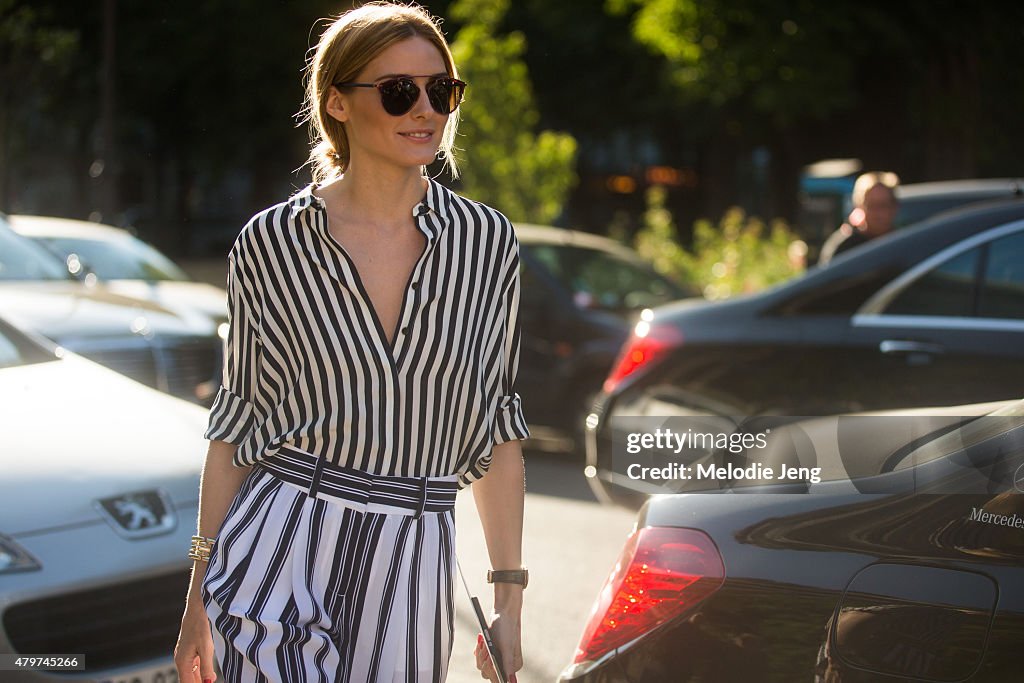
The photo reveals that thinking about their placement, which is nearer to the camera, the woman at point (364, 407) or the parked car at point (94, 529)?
the woman at point (364, 407)

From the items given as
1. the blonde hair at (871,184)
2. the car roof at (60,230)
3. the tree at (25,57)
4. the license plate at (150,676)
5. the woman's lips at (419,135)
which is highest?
the tree at (25,57)

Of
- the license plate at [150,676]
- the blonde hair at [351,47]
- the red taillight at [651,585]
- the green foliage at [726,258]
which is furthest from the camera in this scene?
the green foliage at [726,258]

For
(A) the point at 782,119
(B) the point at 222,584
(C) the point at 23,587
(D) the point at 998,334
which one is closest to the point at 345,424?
(B) the point at 222,584

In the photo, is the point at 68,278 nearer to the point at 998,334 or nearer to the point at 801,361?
the point at 801,361

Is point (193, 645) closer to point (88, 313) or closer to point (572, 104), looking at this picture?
point (88, 313)

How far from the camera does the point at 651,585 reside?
8.32 ft

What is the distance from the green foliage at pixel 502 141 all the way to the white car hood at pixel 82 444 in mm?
12397

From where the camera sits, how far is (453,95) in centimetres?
239

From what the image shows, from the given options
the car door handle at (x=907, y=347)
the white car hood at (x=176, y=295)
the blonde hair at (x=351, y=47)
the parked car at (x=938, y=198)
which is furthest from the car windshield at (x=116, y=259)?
the blonde hair at (x=351, y=47)

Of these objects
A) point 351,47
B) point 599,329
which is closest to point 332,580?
point 351,47

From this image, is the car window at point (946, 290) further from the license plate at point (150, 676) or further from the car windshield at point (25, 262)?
the car windshield at point (25, 262)

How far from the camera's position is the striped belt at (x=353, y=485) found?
223cm

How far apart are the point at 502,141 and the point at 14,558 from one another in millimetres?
14165

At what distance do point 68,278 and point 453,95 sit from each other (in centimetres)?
680
